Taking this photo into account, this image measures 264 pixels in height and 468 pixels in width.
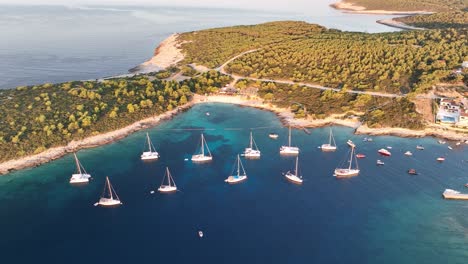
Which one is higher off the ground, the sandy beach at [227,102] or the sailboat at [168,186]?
the sandy beach at [227,102]

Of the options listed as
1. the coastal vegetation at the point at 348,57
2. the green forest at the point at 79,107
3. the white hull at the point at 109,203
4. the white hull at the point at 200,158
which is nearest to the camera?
the white hull at the point at 109,203

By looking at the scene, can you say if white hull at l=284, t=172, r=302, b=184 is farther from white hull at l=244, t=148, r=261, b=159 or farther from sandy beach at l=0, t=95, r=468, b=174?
Result: sandy beach at l=0, t=95, r=468, b=174

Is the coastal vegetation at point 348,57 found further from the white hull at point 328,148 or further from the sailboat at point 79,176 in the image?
the sailboat at point 79,176

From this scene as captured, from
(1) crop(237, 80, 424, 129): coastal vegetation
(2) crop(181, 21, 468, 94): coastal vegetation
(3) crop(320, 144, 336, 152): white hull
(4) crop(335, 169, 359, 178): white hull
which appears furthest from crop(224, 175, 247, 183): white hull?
(2) crop(181, 21, 468, 94): coastal vegetation

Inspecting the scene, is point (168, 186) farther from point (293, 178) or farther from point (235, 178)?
point (293, 178)

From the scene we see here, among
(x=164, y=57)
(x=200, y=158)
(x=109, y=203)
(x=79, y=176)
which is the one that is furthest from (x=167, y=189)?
(x=164, y=57)

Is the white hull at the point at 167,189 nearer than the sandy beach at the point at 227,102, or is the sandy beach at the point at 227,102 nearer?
the white hull at the point at 167,189

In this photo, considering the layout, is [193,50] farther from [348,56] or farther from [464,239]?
[464,239]

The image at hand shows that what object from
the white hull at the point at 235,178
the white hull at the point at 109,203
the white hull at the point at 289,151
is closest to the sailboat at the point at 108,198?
the white hull at the point at 109,203
